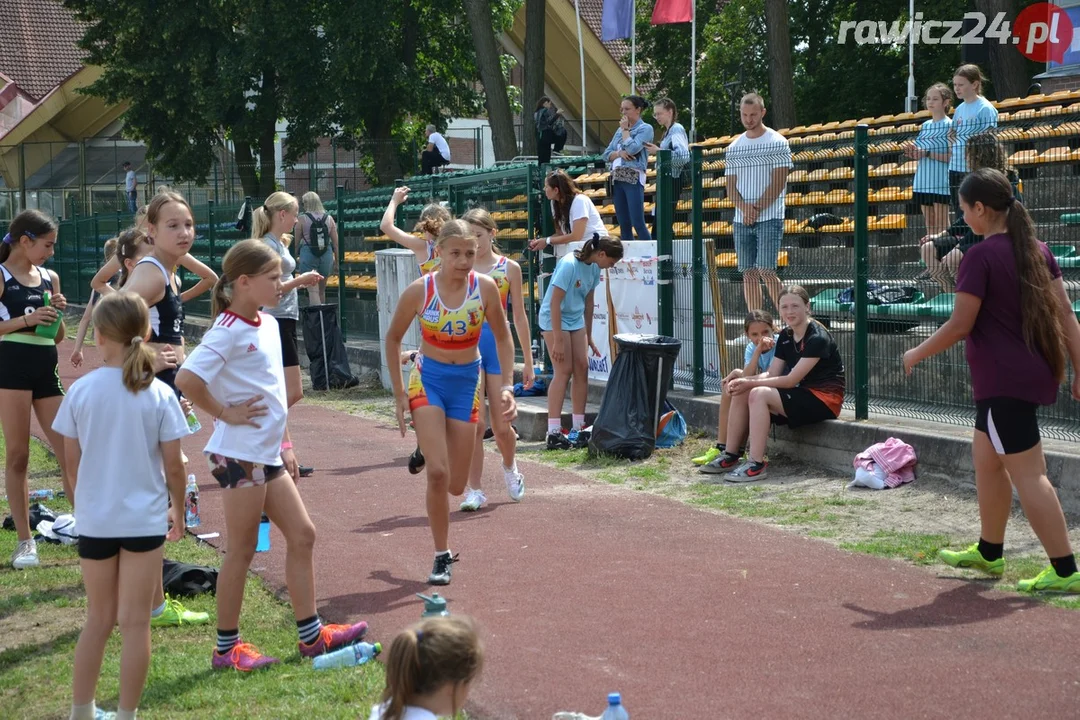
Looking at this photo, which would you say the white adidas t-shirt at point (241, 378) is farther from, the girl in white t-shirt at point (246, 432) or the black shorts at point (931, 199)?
the black shorts at point (931, 199)

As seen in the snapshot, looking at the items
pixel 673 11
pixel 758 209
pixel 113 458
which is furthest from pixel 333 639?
pixel 673 11

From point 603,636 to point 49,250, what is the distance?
13.5 ft

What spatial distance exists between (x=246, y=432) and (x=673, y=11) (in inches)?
884

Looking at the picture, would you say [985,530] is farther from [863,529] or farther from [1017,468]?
[863,529]

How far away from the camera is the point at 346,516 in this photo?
8961mm

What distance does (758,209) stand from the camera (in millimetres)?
11031

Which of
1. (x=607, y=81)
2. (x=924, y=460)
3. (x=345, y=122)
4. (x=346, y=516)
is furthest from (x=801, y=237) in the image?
(x=607, y=81)

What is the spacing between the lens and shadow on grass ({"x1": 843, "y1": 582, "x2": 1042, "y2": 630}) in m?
5.82

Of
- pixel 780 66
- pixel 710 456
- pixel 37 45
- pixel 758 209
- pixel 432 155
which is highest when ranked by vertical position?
pixel 37 45

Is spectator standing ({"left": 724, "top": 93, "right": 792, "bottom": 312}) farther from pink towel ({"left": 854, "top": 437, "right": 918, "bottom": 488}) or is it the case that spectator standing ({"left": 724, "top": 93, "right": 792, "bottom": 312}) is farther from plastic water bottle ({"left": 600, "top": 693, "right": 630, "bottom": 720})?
plastic water bottle ({"left": 600, "top": 693, "right": 630, "bottom": 720})

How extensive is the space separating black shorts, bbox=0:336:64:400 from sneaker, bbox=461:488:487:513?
2.76 metres

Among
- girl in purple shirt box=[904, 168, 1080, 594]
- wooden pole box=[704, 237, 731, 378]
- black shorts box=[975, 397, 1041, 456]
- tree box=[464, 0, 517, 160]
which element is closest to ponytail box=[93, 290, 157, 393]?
girl in purple shirt box=[904, 168, 1080, 594]

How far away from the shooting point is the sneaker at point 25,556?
7590 mm

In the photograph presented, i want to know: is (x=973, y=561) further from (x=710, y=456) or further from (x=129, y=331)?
(x=129, y=331)
